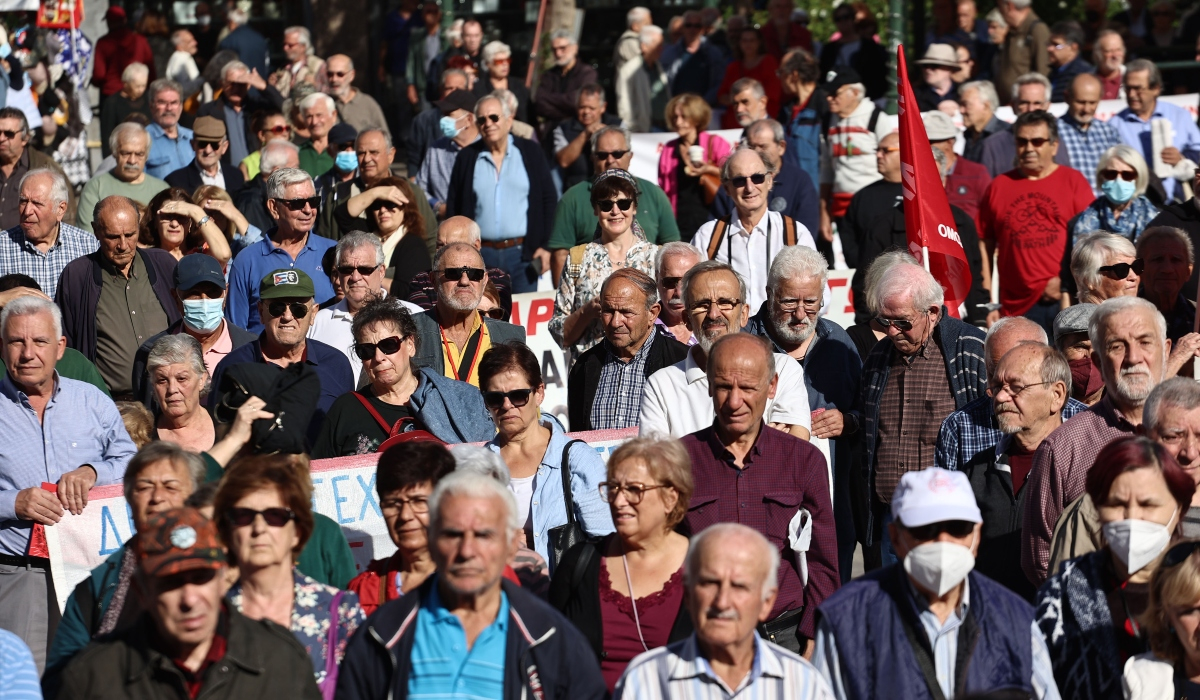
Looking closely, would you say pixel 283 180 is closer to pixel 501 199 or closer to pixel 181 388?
pixel 501 199

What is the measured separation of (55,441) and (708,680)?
369 cm

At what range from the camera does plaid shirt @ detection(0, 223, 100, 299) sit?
34.4ft

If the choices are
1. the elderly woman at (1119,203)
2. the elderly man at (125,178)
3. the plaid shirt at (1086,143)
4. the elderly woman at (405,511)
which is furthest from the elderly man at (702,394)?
the plaid shirt at (1086,143)

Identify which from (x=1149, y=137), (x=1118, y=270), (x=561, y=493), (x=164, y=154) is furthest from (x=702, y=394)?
(x=1149, y=137)

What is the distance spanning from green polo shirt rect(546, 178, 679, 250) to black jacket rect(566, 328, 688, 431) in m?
2.86

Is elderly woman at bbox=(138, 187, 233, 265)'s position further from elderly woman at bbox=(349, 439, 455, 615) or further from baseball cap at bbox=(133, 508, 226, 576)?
baseball cap at bbox=(133, 508, 226, 576)

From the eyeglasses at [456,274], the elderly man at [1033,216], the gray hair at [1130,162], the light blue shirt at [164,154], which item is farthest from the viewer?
the light blue shirt at [164,154]

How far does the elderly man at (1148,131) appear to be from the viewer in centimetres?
1416

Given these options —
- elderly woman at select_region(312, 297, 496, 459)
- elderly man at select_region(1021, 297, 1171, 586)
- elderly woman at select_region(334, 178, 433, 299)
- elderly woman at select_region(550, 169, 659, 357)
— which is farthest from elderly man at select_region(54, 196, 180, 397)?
elderly man at select_region(1021, 297, 1171, 586)

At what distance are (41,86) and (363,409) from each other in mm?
11172

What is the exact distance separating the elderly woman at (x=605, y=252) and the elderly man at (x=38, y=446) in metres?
2.82

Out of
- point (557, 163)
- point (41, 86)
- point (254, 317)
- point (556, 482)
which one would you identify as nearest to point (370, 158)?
point (254, 317)

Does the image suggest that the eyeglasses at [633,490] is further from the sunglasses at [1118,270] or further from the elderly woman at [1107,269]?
the sunglasses at [1118,270]

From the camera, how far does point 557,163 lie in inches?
576
